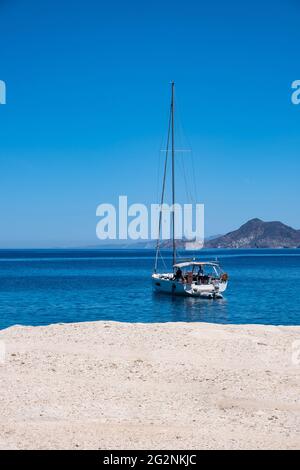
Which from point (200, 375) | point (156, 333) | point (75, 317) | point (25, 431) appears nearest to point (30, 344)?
point (156, 333)

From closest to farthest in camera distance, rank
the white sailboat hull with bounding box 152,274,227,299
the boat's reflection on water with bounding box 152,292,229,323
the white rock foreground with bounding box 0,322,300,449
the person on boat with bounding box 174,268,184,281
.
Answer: the white rock foreground with bounding box 0,322,300,449 < the boat's reflection on water with bounding box 152,292,229,323 < the white sailboat hull with bounding box 152,274,227,299 < the person on boat with bounding box 174,268,184,281

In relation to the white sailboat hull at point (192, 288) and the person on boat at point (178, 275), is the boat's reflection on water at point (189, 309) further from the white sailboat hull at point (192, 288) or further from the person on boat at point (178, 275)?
the person on boat at point (178, 275)

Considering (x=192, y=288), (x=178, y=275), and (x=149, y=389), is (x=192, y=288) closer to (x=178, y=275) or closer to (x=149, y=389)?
(x=178, y=275)

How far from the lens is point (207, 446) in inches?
380

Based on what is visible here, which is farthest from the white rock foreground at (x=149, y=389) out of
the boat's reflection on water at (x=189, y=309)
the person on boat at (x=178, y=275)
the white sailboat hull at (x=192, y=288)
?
the person on boat at (x=178, y=275)

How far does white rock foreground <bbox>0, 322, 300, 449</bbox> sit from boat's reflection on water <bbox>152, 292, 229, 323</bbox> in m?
17.5

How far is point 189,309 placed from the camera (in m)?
43.3

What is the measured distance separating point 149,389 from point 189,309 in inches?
1189

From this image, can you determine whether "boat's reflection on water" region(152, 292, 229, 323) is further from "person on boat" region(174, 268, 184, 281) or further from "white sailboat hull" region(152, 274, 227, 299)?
"person on boat" region(174, 268, 184, 281)

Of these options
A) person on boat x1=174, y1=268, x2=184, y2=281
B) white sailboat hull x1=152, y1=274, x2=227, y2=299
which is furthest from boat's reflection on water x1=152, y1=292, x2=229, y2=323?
person on boat x1=174, y1=268, x2=184, y2=281

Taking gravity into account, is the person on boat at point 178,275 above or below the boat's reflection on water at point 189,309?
above

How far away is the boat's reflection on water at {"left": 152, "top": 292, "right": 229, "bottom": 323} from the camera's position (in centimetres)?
3816

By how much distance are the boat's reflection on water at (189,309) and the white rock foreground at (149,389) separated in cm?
1749

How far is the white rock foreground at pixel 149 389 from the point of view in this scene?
10140 mm
